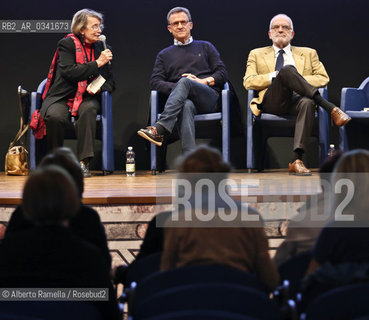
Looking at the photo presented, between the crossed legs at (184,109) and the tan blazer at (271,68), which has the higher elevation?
the tan blazer at (271,68)

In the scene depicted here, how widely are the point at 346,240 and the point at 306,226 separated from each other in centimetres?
30

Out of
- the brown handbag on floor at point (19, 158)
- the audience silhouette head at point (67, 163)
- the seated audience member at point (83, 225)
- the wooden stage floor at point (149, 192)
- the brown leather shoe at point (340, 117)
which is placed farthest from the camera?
the brown handbag on floor at point (19, 158)

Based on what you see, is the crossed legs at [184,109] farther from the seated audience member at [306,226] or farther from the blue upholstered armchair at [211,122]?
the seated audience member at [306,226]

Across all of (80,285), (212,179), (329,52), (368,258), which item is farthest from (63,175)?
(329,52)

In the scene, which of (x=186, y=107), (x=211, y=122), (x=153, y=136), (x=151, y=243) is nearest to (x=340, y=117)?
(x=211, y=122)

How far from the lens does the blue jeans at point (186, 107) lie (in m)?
3.99

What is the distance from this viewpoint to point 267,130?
4.48m

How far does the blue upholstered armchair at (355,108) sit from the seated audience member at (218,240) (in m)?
2.58

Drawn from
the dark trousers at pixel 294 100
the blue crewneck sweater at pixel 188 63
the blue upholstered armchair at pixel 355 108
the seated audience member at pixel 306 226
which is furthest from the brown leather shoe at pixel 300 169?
the seated audience member at pixel 306 226

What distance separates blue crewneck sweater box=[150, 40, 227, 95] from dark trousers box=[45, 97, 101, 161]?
1.98 ft

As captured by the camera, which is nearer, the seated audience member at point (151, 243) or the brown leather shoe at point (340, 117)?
the seated audience member at point (151, 243)

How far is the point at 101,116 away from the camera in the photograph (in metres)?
4.17

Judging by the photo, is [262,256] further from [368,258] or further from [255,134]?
[255,134]

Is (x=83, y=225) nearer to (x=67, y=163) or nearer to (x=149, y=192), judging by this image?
(x=67, y=163)
